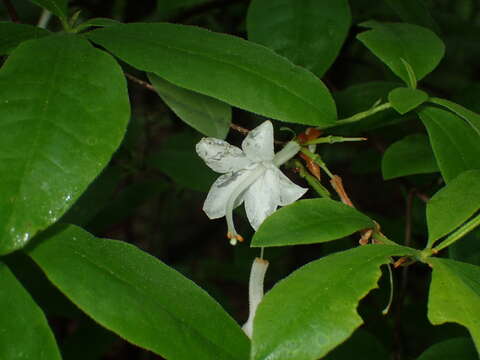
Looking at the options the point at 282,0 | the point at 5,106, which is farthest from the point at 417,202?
the point at 5,106

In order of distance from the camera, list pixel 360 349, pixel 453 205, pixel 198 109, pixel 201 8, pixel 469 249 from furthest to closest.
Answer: pixel 201 8, pixel 360 349, pixel 469 249, pixel 198 109, pixel 453 205

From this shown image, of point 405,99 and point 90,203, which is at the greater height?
point 405,99

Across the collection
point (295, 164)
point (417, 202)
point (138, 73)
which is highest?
point (295, 164)

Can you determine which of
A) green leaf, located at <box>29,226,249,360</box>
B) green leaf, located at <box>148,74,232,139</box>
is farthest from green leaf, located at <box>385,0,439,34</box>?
green leaf, located at <box>29,226,249,360</box>

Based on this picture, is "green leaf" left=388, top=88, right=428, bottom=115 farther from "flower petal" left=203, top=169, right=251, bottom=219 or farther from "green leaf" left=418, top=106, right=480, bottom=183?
"flower petal" left=203, top=169, right=251, bottom=219

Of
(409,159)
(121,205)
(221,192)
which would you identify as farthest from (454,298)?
(121,205)

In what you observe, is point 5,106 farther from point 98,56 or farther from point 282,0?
point 282,0

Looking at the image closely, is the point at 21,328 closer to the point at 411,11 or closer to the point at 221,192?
the point at 221,192
